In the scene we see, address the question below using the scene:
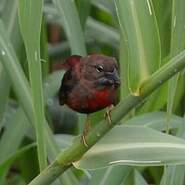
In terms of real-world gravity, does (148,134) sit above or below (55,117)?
above

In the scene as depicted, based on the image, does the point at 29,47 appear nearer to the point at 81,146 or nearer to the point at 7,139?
the point at 81,146

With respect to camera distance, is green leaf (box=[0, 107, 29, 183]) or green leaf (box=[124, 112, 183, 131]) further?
green leaf (box=[0, 107, 29, 183])

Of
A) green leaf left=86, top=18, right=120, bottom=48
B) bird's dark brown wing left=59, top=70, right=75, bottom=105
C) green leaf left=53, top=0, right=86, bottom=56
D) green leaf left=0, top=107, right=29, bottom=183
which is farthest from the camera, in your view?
green leaf left=86, top=18, right=120, bottom=48

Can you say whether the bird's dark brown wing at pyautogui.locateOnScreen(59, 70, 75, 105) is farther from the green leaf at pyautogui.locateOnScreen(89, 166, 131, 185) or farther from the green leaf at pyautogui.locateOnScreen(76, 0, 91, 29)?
the green leaf at pyautogui.locateOnScreen(76, 0, 91, 29)

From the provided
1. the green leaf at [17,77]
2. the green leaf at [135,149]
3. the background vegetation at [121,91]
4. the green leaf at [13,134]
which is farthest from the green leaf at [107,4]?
the green leaf at [135,149]

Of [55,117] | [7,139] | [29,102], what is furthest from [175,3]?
[55,117]

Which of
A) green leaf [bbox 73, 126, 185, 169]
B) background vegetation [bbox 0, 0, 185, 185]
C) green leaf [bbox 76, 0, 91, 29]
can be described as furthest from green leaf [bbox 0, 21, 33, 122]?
green leaf [bbox 76, 0, 91, 29]

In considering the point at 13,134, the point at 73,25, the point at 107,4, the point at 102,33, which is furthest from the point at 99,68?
the point at 102,33
